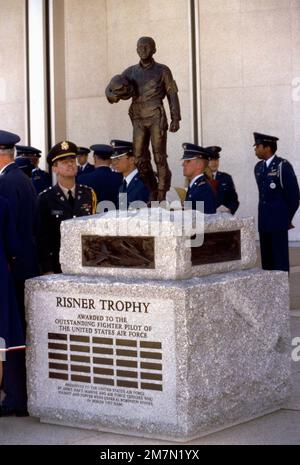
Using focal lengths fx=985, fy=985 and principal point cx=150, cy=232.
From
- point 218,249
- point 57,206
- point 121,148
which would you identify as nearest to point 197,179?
point 121,148

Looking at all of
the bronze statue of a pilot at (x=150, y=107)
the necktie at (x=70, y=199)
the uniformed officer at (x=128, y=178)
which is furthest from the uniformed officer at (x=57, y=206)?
the bronze statue of a pilot at (x=150, y=107)

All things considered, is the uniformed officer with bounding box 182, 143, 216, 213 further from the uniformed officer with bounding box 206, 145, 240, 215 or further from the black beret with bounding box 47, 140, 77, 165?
the uniformed officer with bounding box 206, 145, 240, 215

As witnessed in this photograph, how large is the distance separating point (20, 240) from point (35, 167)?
248 inches

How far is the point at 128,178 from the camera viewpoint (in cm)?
872

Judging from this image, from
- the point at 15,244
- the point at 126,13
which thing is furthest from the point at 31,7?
the point at 15,244

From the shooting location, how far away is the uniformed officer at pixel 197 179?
8.04 m

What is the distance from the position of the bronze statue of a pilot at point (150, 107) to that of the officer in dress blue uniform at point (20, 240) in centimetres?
220

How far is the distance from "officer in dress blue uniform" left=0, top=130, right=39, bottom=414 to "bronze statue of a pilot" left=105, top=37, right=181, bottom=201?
220cm

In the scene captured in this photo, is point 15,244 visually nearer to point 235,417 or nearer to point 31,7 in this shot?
point 235,417

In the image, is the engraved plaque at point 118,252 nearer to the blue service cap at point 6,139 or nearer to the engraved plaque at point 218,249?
the engraved plaque at point 218,249

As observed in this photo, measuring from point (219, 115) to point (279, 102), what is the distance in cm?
120

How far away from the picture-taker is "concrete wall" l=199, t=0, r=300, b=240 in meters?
17.5

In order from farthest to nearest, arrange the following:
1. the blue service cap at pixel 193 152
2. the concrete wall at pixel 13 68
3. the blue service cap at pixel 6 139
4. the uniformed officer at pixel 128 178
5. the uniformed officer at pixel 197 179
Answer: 1. the concrete wall at pixel 13 68
2. the uniformed officer at pixel 128 178
3. the blue service cap at pixel 193 152
4. the uniformed officer at pixel 197 179
5. the blue service cap at pixel 6 139

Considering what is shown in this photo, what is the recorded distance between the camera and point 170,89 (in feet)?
29.0
